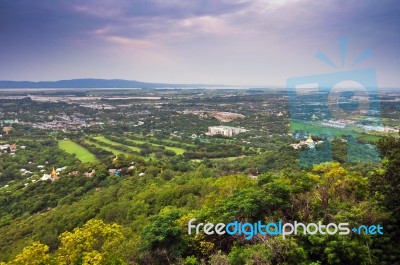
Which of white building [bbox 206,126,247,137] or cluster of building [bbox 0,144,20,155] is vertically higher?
white building [bbox 206,126,247,137]

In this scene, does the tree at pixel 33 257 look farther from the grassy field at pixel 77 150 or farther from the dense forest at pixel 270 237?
the grassy field at pixel 77 150

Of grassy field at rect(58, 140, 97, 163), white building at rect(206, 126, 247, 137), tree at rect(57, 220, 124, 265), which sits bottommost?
grassy field at rect(58, 140, 97, 163)

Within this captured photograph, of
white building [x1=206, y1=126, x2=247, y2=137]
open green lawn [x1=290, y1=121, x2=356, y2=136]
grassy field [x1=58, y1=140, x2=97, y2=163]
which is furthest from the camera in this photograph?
white building [x1=206, y1=126, x2=247, y2=137]

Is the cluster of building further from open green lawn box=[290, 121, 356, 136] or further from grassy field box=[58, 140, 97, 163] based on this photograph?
open green lawn box=[290, 121, 356, 136]

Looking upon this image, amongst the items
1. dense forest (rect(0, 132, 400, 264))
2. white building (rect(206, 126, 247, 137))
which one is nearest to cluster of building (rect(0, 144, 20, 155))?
white building (rect(206, 126, 247, 137))

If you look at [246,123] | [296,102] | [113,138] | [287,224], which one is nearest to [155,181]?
[296,102]

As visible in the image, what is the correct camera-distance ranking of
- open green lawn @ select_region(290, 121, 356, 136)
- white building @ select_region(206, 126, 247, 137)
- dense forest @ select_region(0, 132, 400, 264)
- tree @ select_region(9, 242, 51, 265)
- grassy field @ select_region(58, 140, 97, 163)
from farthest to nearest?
white building @ select_region(206, 126, 247, 137)
grassy field @ select_region(58, 140, 97, 163)
open green lawn @ select_region(290, 121, 356, 136)
tree @ select_region(9, 242, 51, 265)
dense forest @ select_region(0, 132, 400, 264)

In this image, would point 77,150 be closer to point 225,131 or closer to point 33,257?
point 225,131

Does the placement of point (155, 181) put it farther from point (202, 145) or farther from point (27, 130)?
point (27, 130)
